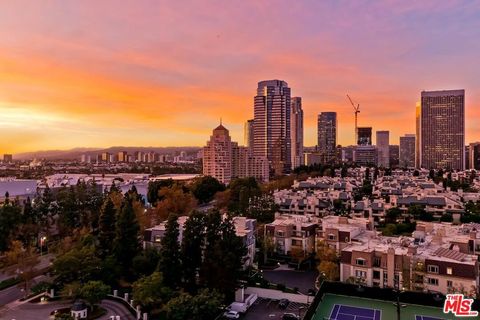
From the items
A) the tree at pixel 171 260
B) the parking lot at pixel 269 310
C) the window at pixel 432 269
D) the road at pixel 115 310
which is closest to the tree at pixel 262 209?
the parking lot at pixel 269 310

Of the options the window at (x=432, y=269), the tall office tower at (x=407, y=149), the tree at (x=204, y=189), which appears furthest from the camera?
the tall office tower at (x=407, y=149)

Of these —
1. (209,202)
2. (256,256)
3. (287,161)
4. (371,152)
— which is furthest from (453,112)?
(256,256)

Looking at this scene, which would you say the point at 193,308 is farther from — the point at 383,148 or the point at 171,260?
the point at 383,148

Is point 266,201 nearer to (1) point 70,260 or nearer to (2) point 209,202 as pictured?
(2) point 209,202

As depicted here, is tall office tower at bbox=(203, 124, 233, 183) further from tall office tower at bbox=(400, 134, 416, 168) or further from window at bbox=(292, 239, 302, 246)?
tall office tower at bbox=(400, 134, 416, 168)

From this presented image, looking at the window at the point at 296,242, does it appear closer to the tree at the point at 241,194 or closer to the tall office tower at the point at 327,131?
the tree at the point at 241,194

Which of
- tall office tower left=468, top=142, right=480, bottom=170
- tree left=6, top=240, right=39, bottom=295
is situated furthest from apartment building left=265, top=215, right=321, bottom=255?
tall office tower left=468, top=142, right=480, bottom=170

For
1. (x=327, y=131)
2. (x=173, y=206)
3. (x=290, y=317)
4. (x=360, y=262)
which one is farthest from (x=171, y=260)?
(x=327, y=131)
